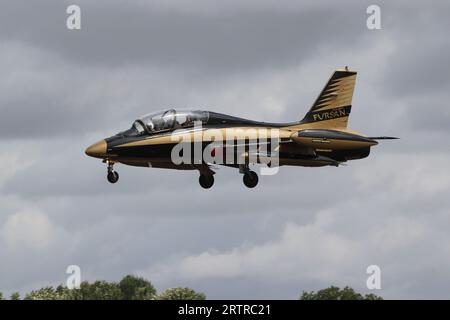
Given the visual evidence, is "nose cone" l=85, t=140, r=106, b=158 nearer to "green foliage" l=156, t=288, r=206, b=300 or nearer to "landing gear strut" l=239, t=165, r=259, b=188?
"landing gear strut" l=239, t=165, r=259, b=188

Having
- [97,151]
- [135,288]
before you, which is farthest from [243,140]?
[135,288]

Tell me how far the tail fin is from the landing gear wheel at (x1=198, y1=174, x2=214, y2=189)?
653cm

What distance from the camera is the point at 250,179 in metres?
84.0

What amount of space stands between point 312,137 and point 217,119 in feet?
18.9

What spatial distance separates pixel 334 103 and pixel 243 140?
8.04 meters

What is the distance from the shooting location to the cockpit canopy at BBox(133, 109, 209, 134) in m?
80.9

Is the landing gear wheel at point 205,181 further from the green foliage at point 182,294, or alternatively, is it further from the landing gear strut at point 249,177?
the green foliage at point 182,294

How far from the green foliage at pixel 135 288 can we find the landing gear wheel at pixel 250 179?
72.4m

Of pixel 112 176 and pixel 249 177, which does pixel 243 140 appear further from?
pixel 112 176

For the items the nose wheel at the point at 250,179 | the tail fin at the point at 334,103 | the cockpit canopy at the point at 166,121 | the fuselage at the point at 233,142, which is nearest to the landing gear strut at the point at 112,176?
the fuselage at the point at 233,142

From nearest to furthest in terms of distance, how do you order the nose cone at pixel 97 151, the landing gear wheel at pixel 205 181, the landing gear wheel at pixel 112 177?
the landing gear wheel at pixel 112 177
the nose cone at pixel 97 151
the landing gear wheel at pixel 205 181

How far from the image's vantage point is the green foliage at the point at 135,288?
15850cm
